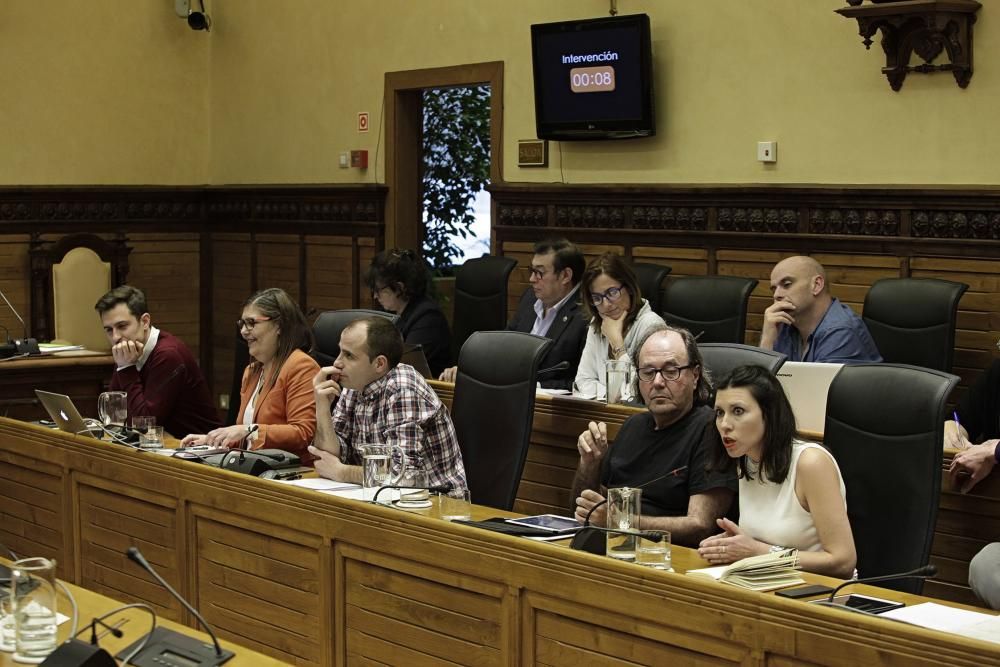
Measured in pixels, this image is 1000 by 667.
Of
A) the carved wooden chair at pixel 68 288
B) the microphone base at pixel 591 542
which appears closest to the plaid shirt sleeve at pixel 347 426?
the microphone base at pixel 591 542

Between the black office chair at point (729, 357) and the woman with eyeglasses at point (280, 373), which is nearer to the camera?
the black office chair at point (729, 357)

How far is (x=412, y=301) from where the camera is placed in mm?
6332

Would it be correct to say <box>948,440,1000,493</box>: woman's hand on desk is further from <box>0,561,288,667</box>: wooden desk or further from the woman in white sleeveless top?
→ <box>0,561,288,667</box>: wooden desk

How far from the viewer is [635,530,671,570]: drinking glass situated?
2812 mm

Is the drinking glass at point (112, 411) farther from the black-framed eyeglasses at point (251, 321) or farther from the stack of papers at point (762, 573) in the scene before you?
the stack of papers at point (762, 573)

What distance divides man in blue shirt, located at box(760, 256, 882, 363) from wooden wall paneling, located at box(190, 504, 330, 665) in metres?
2.37

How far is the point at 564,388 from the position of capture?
550 centimetres

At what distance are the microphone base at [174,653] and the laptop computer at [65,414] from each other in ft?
6.87

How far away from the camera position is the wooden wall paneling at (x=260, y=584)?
3523mm

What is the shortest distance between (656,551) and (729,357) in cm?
134

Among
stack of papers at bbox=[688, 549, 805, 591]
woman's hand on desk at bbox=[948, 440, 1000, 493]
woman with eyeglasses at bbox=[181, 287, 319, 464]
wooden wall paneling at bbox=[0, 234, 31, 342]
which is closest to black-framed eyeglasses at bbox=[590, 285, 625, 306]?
woman with eyeglasses at bbox=[181, 287, 319, 464]

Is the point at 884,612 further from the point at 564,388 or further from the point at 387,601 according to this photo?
the point at 564,388

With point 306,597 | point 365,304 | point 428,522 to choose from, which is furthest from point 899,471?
point 365,304

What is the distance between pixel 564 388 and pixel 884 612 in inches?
119
